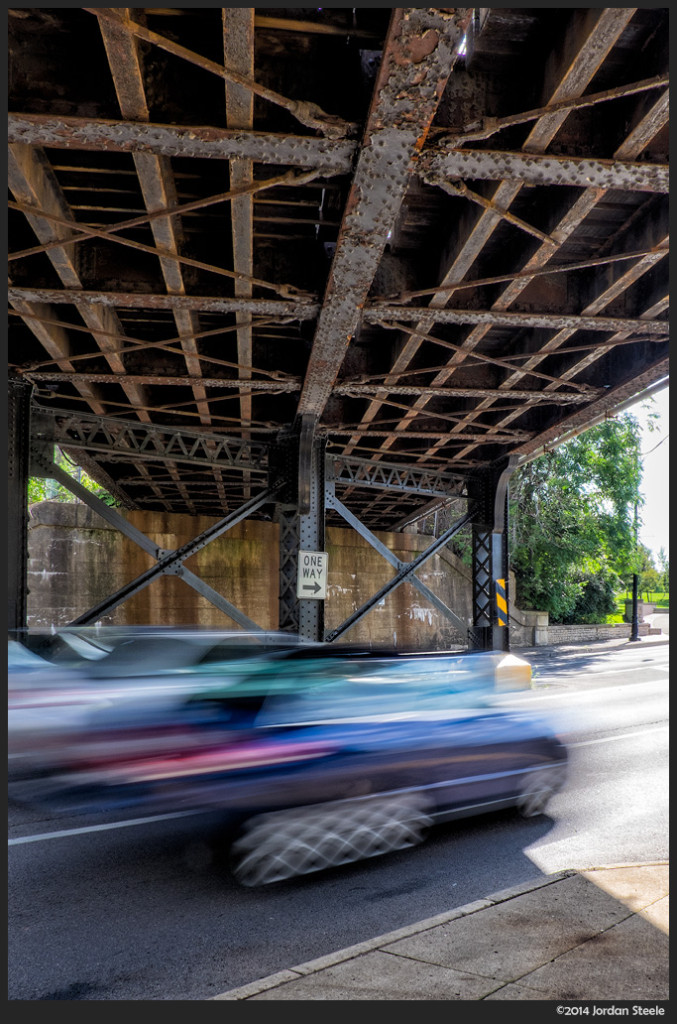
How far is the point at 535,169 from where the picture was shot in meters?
5.41

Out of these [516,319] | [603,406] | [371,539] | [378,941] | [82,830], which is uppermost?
[516,319]

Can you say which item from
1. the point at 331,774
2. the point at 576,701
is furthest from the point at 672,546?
the point at 576,701

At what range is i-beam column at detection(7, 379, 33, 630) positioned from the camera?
10.0 metres

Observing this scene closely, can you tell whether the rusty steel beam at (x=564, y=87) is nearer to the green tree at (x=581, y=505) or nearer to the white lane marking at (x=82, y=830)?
the white lane marking at (x=82, y=830)

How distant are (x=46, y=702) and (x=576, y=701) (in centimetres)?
1029

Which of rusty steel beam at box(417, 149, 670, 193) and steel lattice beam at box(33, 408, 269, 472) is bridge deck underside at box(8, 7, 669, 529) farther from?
steel lattice beam at box(33, 408, 269, 472)

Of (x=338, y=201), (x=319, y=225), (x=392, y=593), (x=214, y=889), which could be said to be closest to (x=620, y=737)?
(x=214, y=889)

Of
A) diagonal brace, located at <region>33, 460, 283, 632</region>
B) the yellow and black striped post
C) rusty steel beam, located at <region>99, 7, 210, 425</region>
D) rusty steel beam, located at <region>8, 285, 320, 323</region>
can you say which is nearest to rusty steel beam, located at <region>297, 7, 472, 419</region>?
rusty steel beam, located at <region>8, 285, 320, 323</region>

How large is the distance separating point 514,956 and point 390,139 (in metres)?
4.84

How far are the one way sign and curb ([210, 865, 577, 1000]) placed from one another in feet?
26.5

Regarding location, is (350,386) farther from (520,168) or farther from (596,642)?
(596,642)

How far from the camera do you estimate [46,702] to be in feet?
17.0

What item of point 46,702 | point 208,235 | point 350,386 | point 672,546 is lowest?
point 46,702

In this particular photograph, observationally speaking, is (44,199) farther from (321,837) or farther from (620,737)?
(620,737)
